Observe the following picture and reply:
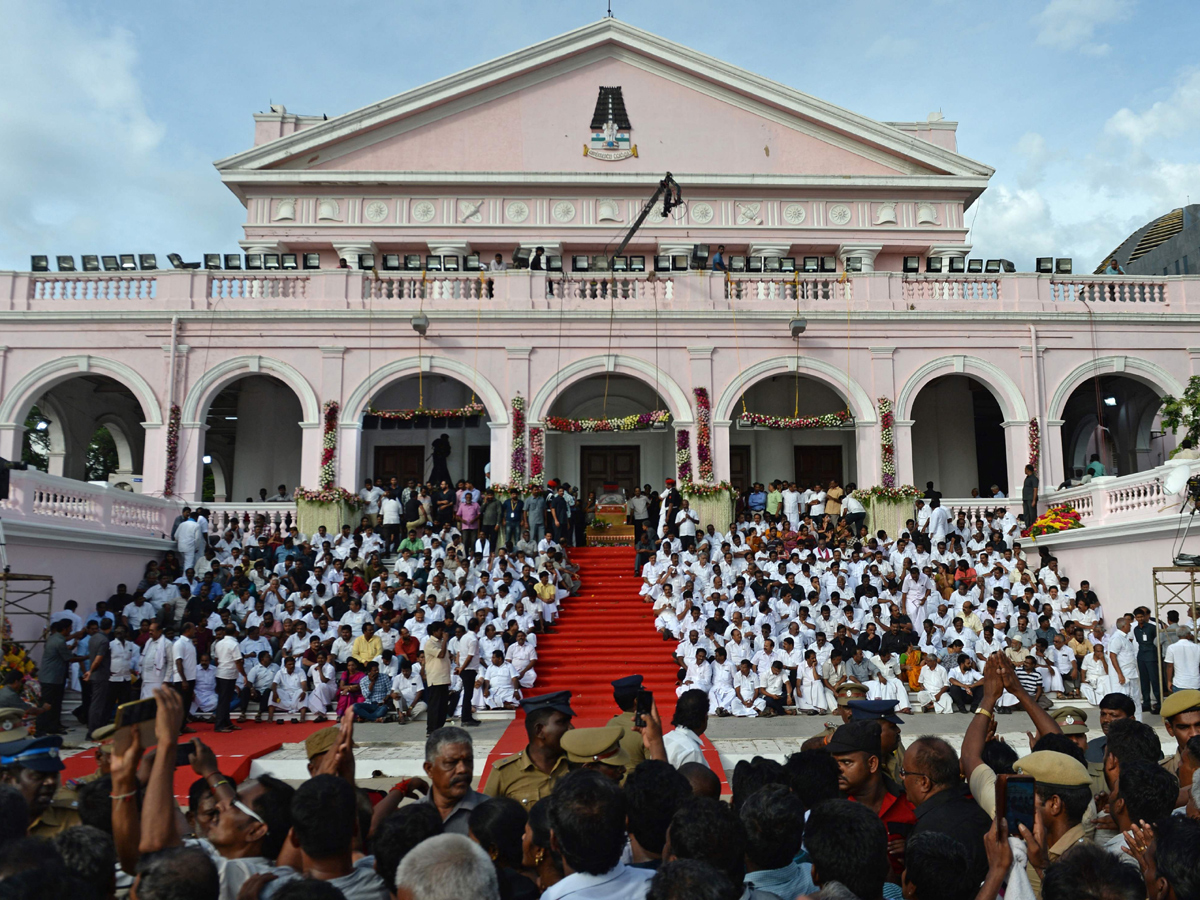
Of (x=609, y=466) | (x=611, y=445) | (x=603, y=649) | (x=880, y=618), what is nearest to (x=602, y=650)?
(x=603, y=649)

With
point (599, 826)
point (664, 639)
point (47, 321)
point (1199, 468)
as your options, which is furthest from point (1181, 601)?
point (47, 321)

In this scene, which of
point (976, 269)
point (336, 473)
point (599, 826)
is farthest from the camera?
point (976, 269)

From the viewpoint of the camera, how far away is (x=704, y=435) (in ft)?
72.1

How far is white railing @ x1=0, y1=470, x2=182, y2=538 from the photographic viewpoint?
15141 mm

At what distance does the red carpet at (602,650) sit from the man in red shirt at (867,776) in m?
7.98

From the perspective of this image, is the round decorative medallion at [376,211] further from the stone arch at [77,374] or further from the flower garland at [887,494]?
the flower garland at [887,494]

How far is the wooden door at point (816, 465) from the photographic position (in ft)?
82.8

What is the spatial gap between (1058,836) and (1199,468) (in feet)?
43.7

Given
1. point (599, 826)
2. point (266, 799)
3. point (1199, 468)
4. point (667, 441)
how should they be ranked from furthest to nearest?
point (667, 441) → point (1199, 468) → point (266, 799) → point (599, 826)

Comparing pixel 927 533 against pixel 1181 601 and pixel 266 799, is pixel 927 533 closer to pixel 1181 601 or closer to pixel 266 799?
pixel 1181 601

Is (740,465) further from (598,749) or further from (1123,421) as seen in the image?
(598,749)

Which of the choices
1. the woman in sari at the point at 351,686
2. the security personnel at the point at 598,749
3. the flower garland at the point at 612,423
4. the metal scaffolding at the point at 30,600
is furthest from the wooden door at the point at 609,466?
the security personnel at the point at 598,749

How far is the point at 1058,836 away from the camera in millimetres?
4207

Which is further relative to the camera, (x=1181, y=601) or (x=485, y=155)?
(x=485, y=155)
